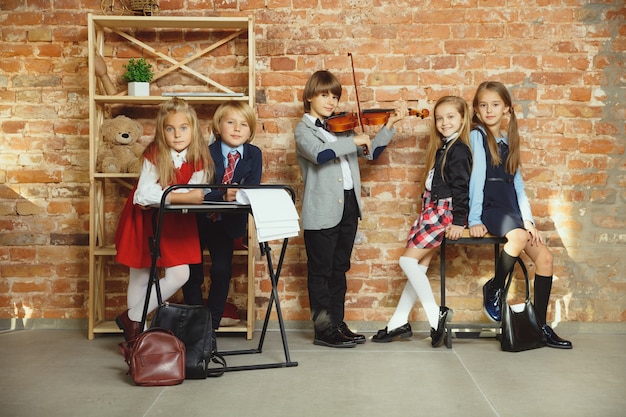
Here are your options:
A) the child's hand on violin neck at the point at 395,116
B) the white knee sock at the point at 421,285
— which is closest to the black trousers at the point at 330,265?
the white knee sock at the point at 421,285

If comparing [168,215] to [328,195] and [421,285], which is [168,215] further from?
[421,285]

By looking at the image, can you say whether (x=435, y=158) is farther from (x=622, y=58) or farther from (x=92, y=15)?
→ (x=92, y=15)

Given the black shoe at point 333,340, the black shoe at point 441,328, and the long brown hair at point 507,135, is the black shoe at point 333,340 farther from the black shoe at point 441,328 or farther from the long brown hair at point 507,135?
the long brown hair at point 507,135

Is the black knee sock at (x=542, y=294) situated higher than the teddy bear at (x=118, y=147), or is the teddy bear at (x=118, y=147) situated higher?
the teddy bear at (x=118, y=147)

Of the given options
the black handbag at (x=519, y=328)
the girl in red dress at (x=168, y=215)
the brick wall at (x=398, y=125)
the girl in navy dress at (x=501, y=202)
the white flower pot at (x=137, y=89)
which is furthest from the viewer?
the brick wall at (x=398, y=125)

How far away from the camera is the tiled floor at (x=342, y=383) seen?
2674 mm

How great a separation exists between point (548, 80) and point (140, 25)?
2.43 meters

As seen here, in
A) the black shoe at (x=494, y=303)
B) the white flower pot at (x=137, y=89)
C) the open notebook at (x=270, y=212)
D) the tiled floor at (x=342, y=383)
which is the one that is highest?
the white flower pot at (x=137, y=89)

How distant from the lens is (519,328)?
11.8 feet

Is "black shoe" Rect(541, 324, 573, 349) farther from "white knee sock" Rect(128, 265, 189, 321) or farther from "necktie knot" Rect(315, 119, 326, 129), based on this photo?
"white knee sock" Rect(128, 265, 189, 321)

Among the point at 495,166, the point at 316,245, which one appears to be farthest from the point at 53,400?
the point at 495,166

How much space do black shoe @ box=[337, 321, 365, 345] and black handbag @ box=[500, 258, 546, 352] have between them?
0.74m

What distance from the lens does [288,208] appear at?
3.13m

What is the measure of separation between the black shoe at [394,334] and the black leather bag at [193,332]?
1.02 m
